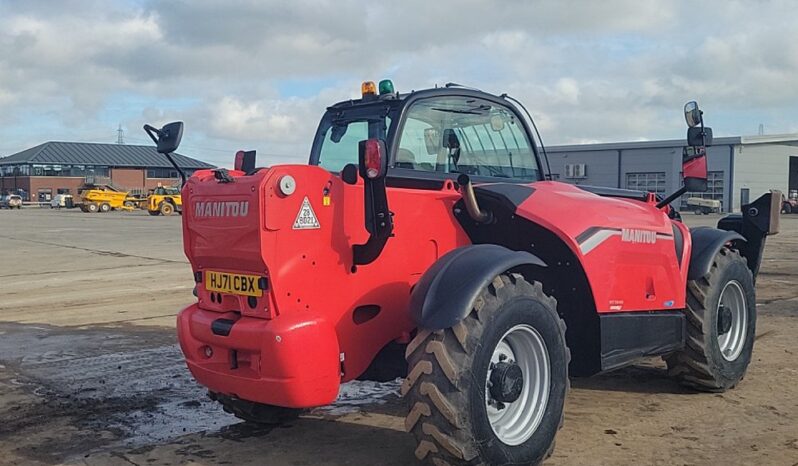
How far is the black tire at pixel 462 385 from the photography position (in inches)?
149

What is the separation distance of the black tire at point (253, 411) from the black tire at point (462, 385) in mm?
1523

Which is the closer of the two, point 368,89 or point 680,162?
point 368,89

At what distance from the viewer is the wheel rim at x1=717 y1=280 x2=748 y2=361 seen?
618 cm

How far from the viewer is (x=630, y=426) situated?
510cm

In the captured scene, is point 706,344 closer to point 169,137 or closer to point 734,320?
point 734,320

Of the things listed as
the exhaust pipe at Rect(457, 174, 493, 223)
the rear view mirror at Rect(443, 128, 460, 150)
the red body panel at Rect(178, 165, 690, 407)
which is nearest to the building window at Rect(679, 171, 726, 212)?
the rear view mirror at Rect(443, 128, 460, 150)

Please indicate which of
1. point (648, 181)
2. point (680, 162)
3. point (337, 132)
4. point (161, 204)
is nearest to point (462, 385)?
point (337, 132)

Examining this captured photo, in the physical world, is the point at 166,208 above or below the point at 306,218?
below

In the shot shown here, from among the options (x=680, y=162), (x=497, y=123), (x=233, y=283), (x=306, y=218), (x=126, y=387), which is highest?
(x=680, y=162)

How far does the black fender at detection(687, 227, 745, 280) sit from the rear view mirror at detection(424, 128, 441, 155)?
219cm

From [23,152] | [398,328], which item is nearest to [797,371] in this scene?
[398,328]

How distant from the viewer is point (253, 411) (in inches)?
199

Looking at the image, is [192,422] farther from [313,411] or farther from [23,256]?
[23,256]

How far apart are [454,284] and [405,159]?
106 centimetres
